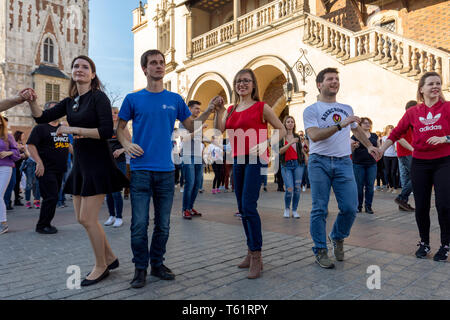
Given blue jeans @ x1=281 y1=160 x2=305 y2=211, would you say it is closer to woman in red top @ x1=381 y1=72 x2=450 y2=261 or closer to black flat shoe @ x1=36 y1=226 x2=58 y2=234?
woman in red top @ x1=381 y1=72 x2=450 y2=261

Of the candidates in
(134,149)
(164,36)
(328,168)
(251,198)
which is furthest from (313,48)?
(164,36)

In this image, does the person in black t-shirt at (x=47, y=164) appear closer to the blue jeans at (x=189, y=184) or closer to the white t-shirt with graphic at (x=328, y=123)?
the blue jeans at (x=189, y=184)

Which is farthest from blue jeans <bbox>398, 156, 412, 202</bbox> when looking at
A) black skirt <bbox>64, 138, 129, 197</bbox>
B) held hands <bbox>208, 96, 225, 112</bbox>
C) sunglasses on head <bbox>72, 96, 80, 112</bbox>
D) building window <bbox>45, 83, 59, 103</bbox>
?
building window <bbox>45, 83, 59, 103</bbox>

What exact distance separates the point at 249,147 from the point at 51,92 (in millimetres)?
37516

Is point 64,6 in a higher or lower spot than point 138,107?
higher

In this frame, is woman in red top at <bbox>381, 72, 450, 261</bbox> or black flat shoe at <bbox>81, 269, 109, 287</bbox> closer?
black flat shoe at <bbox>81, 269, 109, 287</bbox>

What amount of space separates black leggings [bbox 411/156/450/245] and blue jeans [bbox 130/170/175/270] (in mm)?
2763

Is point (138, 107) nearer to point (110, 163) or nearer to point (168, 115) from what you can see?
point (168, 115)

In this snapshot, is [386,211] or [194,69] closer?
[386,211]

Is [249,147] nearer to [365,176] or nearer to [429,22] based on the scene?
[365,176]

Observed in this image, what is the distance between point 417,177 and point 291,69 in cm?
1185

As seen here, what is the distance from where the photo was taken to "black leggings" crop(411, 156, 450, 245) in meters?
3.71

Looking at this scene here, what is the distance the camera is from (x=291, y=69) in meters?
15.0

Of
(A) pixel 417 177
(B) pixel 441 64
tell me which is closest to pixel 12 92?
(B) pixel 441 64
